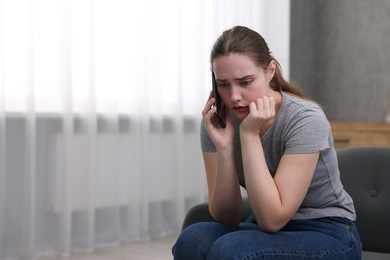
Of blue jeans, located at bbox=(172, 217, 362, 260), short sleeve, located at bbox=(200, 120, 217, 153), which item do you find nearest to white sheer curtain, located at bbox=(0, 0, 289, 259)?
short sleeve, located at bbox=(200, 120, 217, 153)

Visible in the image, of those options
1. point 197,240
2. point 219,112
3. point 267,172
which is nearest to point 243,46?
point 219,112

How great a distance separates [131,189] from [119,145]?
0.87ft

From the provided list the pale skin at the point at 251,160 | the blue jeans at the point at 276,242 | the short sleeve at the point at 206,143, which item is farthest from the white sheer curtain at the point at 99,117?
the blue jeans at the point at 276,242

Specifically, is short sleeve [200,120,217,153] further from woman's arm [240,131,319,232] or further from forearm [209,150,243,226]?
woman's arm [240,131,319,232]

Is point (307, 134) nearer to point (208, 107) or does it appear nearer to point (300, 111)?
point (300, 111)

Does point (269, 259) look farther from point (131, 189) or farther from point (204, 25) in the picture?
point (204, 25)

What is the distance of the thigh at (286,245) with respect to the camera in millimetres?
1292

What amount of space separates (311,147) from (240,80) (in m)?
0.24

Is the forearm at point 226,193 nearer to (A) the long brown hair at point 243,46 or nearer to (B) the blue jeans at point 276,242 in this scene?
(B) the blue jeans at point 276,242

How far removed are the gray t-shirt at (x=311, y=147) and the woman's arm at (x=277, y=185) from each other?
0.04 metres

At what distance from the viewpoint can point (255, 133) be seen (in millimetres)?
1488

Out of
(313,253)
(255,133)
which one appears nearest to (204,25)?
(255,133)

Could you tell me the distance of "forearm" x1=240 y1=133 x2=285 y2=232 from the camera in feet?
4.55

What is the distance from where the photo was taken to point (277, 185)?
4.71 ft
